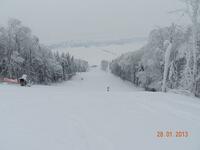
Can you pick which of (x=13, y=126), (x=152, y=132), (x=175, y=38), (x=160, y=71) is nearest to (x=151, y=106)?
(x=152, y=132)

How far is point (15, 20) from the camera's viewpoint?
4275cm

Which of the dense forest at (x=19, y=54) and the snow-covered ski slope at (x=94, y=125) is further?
the dense forest at (x=19, y=54)

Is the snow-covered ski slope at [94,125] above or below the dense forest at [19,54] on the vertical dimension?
below
